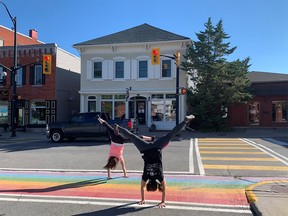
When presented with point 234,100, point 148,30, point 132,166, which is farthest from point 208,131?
point 132,166

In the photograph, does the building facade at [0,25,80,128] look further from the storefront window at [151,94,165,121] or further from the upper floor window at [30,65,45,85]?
the storefront window at [151,94,165,121]

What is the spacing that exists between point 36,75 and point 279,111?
70.1 ft

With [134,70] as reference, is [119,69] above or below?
above

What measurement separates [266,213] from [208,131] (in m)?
19.7

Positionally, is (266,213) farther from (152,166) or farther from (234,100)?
(234,100)

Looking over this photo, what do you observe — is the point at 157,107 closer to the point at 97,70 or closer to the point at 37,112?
the point at 97,70

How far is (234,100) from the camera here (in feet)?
82.1

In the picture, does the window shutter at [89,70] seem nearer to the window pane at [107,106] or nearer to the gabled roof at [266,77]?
the window pane at [107,106]

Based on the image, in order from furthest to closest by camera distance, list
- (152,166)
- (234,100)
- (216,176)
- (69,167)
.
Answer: (234,100) → (69,167) → (216,176) → (152,166)

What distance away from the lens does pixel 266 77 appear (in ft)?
96.6

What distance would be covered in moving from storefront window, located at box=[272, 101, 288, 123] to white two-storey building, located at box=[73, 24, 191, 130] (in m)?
7.93

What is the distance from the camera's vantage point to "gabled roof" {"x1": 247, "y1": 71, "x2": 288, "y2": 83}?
27.8 meters

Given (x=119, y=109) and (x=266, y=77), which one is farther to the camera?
(x=266, y=77)

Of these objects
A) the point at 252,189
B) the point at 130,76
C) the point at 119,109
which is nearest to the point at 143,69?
the point at 130,76
